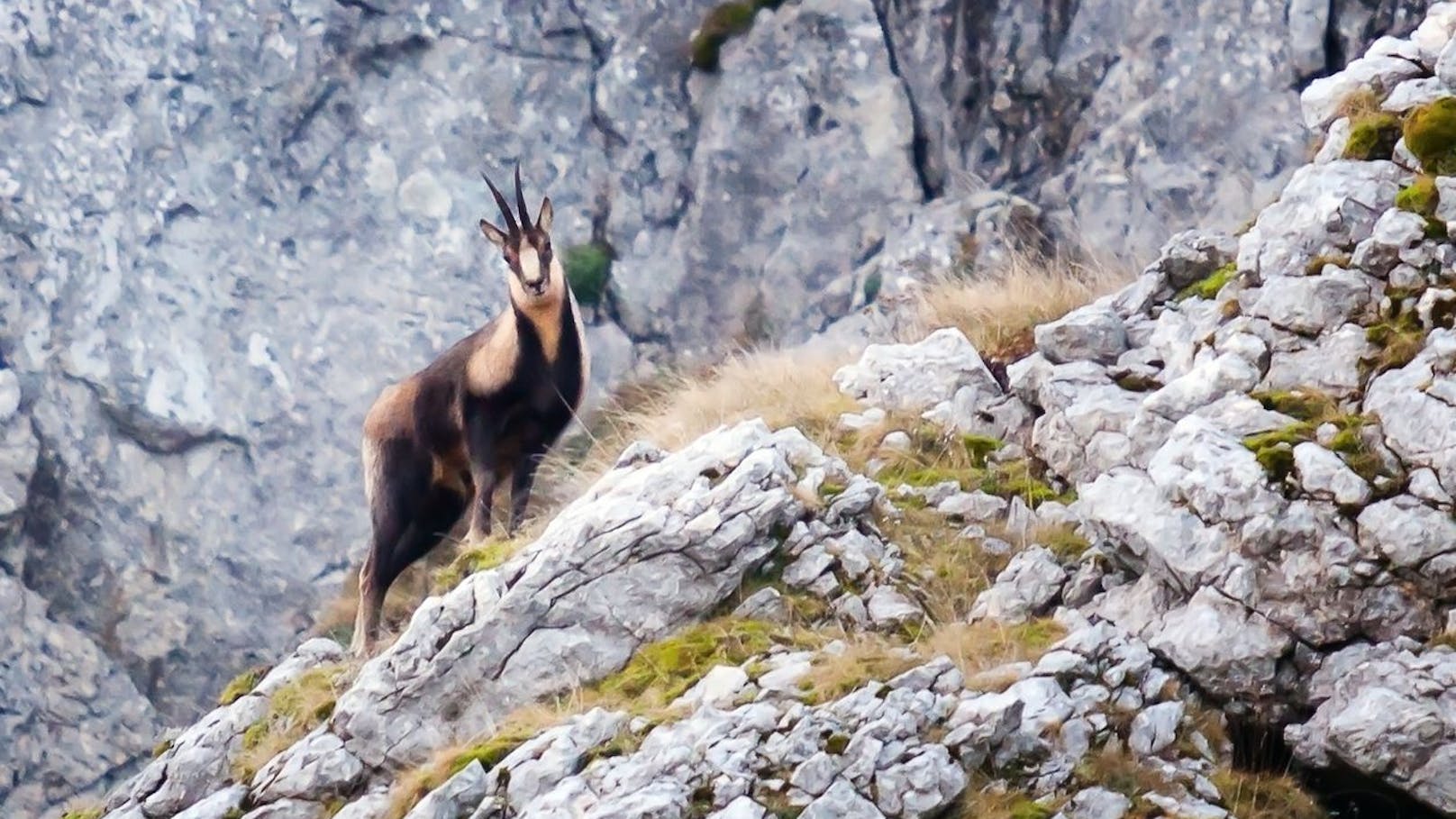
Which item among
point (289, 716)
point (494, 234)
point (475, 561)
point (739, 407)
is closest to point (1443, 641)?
point (739, 407)

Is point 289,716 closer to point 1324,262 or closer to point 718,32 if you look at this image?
point 1324,262

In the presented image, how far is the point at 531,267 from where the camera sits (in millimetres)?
11727

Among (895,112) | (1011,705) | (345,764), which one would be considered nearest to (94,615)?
(345,764)

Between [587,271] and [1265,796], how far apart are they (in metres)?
9.48

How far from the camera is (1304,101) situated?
905 cm

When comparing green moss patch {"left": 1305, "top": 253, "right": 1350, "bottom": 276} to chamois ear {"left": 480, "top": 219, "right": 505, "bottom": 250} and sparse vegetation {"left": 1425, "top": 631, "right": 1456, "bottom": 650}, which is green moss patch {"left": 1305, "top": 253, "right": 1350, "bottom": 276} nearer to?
sparse vegetation {"left": 1425, "top": 631, "right": 1456, "bottom": 650}

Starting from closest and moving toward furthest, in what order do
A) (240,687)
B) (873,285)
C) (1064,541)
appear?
(1064,541) → (240,687) → (873,285)

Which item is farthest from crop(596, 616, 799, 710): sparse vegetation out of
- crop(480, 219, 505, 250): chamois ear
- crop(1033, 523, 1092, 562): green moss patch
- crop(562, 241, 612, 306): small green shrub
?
crop(562, 241, 612, 306): small green shrub

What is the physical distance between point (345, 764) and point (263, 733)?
109cm

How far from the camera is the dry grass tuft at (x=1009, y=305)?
10.1 m

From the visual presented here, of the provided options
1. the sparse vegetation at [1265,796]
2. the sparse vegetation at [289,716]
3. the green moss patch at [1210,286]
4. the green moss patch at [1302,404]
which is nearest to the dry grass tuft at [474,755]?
the sparse vegetation at [289,716]

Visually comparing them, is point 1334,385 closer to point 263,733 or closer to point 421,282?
point 263,733

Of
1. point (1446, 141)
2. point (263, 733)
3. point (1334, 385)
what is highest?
point (1446, 141)

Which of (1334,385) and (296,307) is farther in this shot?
(296,307)
